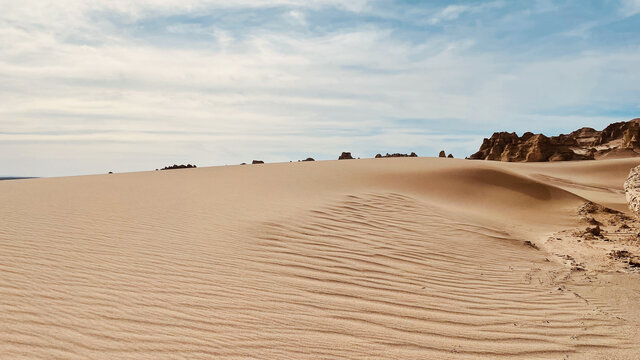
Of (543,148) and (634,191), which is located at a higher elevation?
(543,148)

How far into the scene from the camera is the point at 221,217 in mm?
6938

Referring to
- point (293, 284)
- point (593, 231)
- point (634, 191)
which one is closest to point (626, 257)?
point (593, 231)

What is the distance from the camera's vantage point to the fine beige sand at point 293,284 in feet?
9.84

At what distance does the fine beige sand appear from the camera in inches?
118

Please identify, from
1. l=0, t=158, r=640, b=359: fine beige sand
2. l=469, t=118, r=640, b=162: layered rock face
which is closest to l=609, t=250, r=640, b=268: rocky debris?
l=0, t=158, r=640, b=359: fine beige sand

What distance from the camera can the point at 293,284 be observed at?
4.11 meters

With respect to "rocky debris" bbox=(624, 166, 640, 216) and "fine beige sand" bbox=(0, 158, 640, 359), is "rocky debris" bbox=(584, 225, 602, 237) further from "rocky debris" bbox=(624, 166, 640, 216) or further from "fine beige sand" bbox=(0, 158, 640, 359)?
"rocky debris" bbox=(624, 166, 640, 216)

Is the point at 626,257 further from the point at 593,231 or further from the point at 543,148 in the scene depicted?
the point at 543,148

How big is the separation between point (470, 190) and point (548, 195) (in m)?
2.40

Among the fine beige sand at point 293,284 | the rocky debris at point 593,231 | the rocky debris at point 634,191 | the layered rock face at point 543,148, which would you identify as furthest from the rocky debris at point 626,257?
the layered rock face at point 543,148

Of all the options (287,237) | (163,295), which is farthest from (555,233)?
(163,295)

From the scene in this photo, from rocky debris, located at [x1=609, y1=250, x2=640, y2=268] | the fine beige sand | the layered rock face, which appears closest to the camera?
the fine beige sand

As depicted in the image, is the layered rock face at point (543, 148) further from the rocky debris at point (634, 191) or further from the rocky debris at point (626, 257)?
the rocky debris at point (626, 257)

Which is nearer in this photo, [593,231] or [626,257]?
[626,257]
